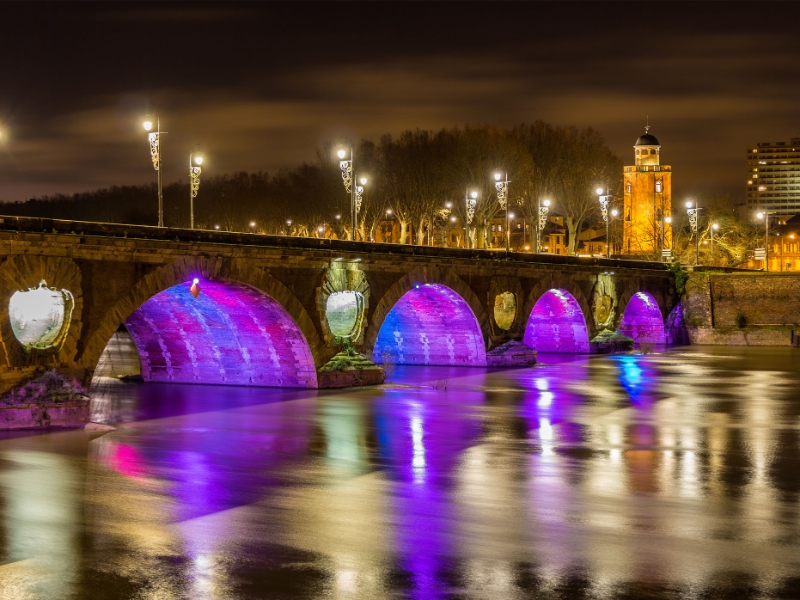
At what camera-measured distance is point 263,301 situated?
37.2 m

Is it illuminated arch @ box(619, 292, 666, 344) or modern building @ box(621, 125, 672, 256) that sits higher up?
modern building @ box(621, 125, 672, 256)

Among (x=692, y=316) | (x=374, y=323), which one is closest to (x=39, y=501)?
(x=374, y=323)

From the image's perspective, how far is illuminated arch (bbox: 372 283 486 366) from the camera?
164 feet

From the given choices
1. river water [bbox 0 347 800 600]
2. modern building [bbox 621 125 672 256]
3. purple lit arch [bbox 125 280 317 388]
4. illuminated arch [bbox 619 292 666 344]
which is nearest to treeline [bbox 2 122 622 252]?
illuminated arch [bbox 619 292 666 344]

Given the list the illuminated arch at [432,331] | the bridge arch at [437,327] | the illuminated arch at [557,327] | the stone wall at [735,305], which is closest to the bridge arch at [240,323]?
the bridge arch at [437,327]

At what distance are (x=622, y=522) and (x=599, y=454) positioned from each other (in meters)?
→ 7.32

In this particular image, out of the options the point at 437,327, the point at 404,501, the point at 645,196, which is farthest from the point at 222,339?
the point at 645,196

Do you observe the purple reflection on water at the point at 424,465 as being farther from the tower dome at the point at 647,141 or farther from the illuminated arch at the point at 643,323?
the tower dome at the point at 647,141

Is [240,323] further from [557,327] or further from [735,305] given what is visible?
[735,305]

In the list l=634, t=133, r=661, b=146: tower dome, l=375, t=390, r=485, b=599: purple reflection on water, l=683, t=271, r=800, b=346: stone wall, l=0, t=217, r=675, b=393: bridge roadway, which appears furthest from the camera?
l=634, t=133, r=661, b=146: tower dome

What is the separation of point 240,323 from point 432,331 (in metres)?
15.1

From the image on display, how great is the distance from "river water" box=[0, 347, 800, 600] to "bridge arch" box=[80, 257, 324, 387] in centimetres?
316

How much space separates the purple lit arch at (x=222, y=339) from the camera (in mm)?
37375

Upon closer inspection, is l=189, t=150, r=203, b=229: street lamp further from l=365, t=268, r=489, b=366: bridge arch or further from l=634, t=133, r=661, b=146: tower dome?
l=634, t=133, r=661, b=146: tower dome
